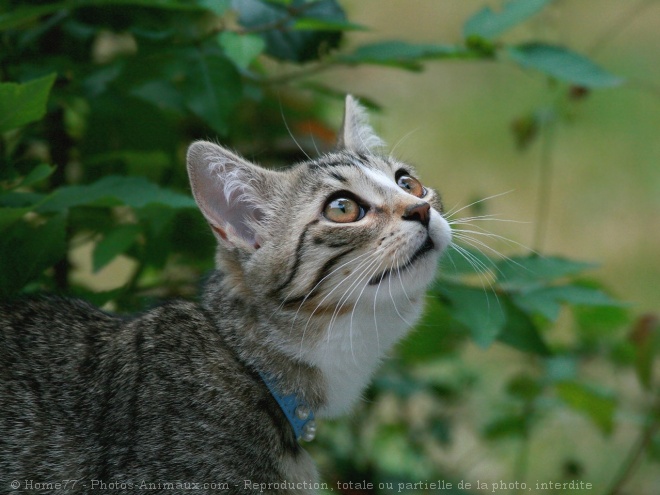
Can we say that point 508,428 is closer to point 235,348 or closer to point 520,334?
point 520,334

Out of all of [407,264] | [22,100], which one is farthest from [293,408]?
[22,100]

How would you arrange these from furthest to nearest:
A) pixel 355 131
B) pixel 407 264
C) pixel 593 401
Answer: pixel 593 401
pixel 355 131
pixel 407 264

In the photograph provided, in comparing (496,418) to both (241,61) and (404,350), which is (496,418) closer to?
(404,350)

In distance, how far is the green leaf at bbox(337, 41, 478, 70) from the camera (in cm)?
335

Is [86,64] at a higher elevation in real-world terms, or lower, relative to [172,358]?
higher

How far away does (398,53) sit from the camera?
3.34m

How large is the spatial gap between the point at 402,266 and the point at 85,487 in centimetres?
131

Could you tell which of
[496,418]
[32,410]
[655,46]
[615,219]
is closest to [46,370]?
[32,410]

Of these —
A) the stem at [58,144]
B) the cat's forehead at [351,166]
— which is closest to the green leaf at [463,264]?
the cat's forehead at [351,166]

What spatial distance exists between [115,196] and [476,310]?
57.2 inches

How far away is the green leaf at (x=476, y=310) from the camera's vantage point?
124 inches

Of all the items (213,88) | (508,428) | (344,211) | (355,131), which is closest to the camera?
(344,211)

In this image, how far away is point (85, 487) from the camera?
9.09 feet

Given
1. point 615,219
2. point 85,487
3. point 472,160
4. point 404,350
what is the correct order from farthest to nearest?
point 472,160 < point 615,219 < point 404,350 < point 85,487
